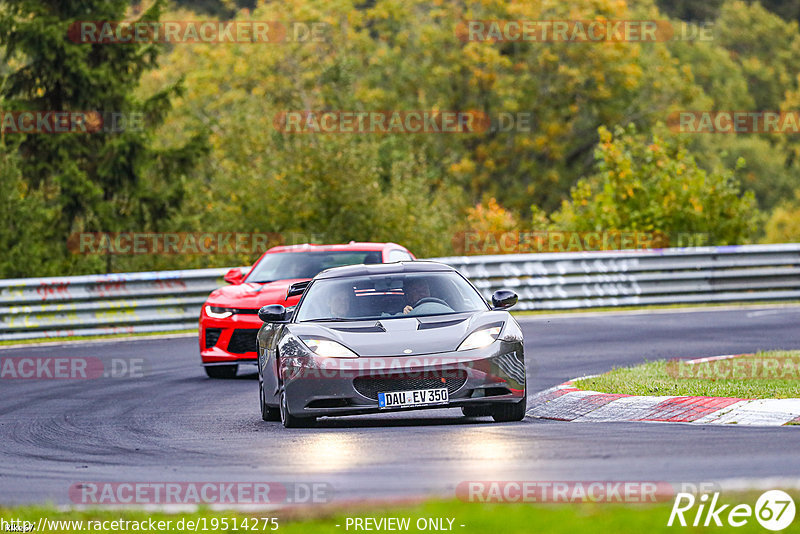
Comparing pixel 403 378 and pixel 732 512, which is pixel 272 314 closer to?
pixel 403 378

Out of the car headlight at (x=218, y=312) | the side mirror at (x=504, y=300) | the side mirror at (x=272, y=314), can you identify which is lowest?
the car headlight at (x=218, y=312)

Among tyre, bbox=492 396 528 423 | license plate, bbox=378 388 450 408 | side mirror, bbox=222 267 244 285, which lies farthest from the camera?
side mirror, bbox=222 267 244 285

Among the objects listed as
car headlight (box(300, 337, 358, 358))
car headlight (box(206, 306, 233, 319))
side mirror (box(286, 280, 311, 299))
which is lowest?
car headlight (box(206, 306, 233, 319))

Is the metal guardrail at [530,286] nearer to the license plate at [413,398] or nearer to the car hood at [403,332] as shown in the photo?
the car hood at [403,332]

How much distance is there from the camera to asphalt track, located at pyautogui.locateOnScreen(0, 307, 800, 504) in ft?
29.4

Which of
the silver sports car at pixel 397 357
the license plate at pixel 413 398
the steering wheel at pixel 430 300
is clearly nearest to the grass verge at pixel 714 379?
the silver sports car at pixel 397 357

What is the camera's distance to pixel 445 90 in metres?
62.8

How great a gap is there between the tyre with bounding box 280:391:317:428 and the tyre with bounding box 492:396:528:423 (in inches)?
61.5

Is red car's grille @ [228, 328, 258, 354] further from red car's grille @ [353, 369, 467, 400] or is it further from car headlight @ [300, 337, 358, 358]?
red car's grille @ [353, 369, 467, 400]

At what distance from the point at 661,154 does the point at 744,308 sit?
8.15 metres

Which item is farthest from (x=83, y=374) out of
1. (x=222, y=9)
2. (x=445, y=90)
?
(x=222, y=9)

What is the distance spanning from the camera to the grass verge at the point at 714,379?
13.0m

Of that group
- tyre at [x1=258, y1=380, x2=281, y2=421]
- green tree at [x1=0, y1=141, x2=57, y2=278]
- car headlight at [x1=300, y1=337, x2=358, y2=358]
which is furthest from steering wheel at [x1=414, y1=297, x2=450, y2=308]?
green tree at [x1=0, y1=141, x2=57, y2=278]

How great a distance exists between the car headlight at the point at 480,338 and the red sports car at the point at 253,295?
5.59 m
